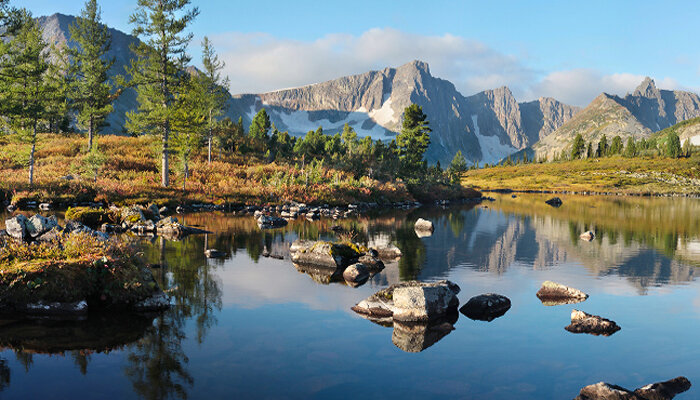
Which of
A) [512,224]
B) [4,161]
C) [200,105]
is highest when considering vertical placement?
[200,105]

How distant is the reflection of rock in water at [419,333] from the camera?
10828 millimetres

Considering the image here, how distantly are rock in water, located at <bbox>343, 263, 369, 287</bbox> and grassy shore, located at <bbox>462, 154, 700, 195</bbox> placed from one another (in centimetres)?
13345

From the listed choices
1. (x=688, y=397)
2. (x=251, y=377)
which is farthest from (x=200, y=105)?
(x=688, y=397)

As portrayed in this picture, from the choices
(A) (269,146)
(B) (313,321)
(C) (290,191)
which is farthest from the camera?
(A) (269,146)

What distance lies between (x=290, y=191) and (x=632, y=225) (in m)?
35.2

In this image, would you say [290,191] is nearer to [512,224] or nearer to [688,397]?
[512,224]

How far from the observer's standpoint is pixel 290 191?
50.8m

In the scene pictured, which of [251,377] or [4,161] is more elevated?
[4,161]

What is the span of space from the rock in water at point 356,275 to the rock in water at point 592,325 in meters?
7.52

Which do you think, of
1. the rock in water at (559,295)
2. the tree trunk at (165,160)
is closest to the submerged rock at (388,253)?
the rock in water at (559,295)

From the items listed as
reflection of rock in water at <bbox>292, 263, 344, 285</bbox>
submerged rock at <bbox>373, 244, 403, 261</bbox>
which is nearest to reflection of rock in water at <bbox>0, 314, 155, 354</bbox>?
reflection of rock in water at <bbox>292, 263, 344, 285</bbox>

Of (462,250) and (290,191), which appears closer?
Answer: (462,250)

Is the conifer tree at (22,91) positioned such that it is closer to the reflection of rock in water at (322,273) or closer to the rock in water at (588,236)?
the reflection of rock in water at (322,273)

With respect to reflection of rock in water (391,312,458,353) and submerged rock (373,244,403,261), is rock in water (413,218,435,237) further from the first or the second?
reflection of rock in water (391,312,458,353)
